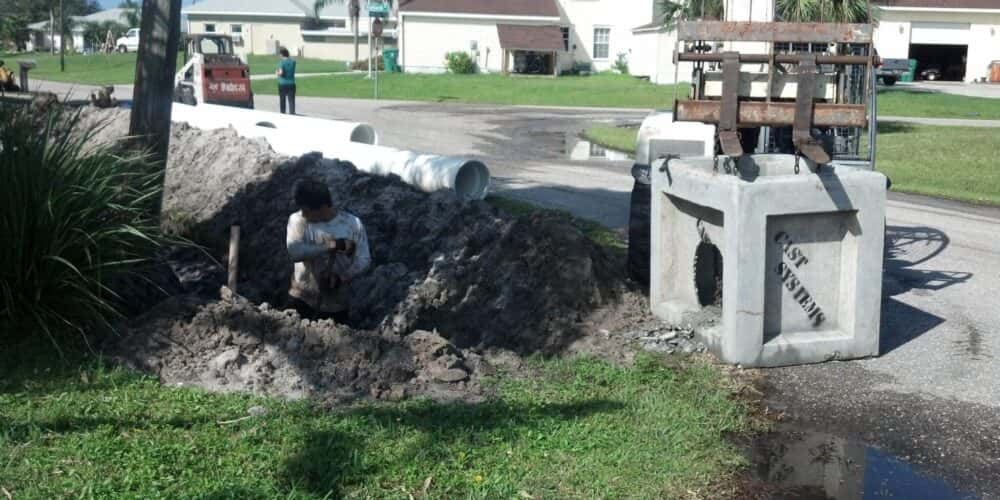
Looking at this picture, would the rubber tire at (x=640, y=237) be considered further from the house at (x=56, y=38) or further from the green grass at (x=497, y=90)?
the house at (x=56, y=38)

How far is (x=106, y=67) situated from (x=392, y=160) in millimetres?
52260

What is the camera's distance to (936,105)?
118ft

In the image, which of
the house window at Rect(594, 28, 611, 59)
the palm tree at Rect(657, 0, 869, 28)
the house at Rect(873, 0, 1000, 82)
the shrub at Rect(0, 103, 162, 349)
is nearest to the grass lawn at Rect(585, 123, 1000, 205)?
the palm tree at Rect(657, 0, 869, 28)

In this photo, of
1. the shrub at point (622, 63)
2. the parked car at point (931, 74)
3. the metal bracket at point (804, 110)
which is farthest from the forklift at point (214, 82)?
the parked car at point (931, 74)

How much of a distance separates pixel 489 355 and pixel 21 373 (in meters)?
2.93

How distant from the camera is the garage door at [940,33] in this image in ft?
173

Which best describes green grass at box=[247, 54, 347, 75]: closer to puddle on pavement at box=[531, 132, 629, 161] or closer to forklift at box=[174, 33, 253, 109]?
forklift at box=[174, 33, 253, 109]

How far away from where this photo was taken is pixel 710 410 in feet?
21.9

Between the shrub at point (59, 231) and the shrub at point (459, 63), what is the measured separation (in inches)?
1944

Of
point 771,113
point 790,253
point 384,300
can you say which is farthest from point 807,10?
point 384,300

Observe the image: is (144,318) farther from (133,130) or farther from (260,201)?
(260,201)

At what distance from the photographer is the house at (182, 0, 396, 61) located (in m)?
74.9

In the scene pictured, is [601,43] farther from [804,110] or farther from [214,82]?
[804,110]

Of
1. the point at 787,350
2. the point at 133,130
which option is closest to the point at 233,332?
the point at 133,130
